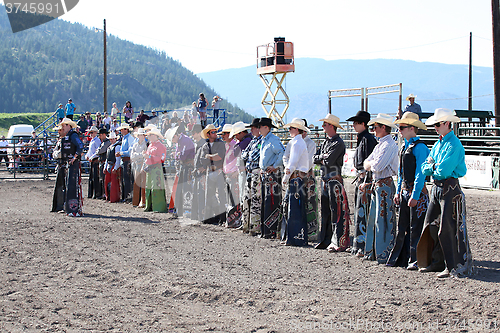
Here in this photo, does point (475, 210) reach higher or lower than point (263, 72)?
lower

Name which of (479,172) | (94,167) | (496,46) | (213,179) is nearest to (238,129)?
(213,179)

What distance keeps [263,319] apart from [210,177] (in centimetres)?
603

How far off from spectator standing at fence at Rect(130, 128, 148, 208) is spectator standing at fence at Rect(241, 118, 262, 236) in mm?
4274

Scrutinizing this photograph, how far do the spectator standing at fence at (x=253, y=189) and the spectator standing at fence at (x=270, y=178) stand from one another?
0.56 feet

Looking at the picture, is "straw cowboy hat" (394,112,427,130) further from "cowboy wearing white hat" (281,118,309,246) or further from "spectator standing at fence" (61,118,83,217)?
"spectator standing at fence" (61,118,83,217)

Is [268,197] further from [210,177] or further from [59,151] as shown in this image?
[59,151]

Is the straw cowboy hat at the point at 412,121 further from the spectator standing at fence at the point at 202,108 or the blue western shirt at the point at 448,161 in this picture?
the spectator standing at fence at the point at 202,108

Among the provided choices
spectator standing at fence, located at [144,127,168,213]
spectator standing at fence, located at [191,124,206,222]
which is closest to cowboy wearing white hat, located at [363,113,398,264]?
spectator standing at fence, located at [191,124,206,222]

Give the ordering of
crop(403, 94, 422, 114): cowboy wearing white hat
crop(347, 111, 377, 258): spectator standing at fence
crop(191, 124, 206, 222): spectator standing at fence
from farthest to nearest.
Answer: crop(403, 94, 422, 114): cowboy wearing white hat < crop(191, 124, 206, 222): spectator standing at fence < crop(347, 111, 377, 258): spectator standing at fence

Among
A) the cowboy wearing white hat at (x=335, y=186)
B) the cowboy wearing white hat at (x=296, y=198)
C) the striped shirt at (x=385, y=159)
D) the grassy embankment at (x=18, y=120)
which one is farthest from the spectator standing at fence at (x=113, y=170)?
the grassy embankment at (x=18, y=120)

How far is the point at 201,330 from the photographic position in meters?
4.48

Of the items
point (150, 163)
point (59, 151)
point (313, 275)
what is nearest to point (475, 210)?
point (313, 275)

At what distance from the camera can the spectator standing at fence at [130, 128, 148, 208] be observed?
41.6 feet

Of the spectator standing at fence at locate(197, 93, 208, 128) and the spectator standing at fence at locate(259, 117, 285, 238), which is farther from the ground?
the spectator standing at fence at locate(197, 93, 208, 128)
